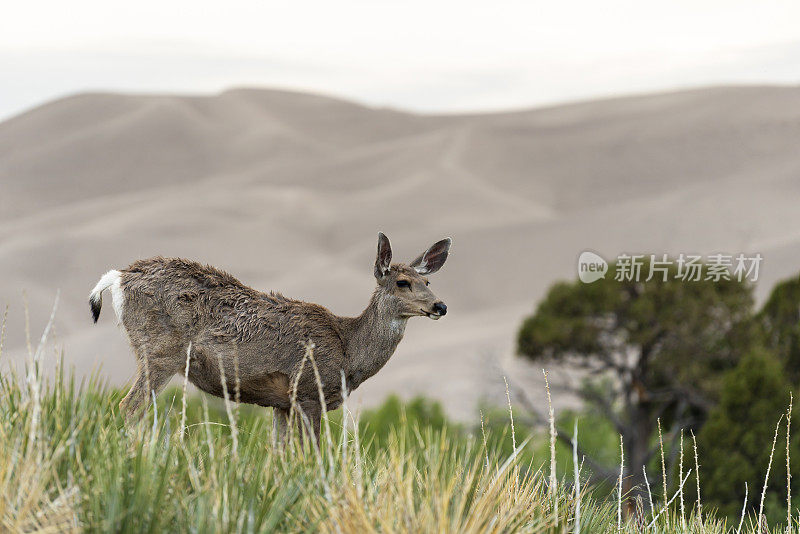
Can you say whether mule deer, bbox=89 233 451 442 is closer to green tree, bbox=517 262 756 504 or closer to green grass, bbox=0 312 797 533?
green grass, bbox=0 312 797 533

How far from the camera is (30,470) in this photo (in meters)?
4.89

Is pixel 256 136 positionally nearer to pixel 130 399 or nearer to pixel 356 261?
pixel 356 261

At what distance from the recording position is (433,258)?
654cm

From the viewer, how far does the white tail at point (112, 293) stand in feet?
20.4

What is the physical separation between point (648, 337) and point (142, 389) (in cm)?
2100

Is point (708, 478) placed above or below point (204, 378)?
below

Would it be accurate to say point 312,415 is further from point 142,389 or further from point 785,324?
point 785,324

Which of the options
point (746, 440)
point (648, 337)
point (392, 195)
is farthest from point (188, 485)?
point (392, 195)

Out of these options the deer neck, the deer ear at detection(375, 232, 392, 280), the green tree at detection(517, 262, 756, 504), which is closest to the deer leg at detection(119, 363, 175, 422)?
the deer neck

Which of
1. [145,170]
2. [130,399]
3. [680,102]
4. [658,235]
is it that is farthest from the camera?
[680,102]

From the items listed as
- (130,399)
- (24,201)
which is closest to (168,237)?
(24,201)

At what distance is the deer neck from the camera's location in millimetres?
6367

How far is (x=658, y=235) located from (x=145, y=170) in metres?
52.9

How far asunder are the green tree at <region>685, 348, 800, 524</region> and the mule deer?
1163 cm
